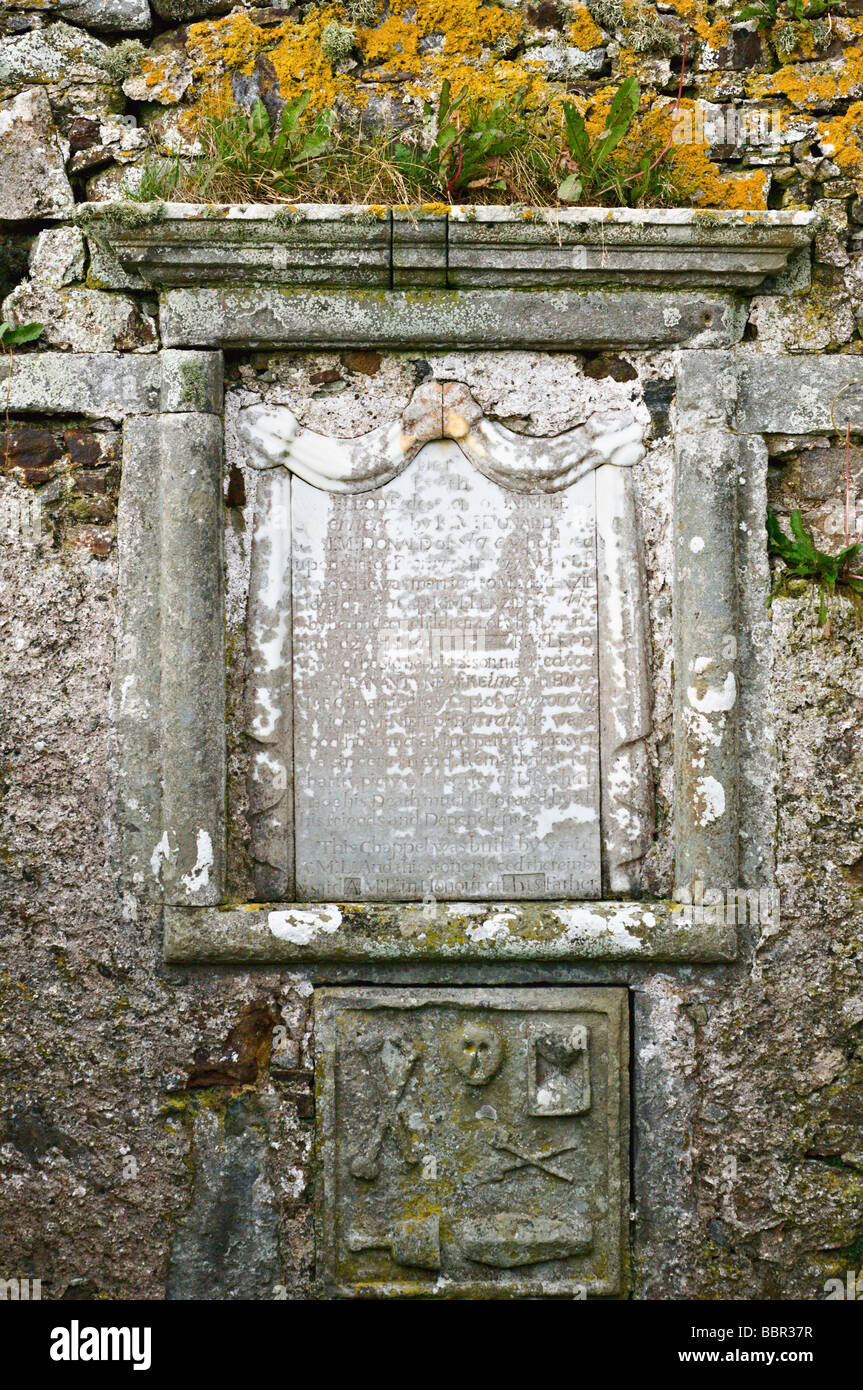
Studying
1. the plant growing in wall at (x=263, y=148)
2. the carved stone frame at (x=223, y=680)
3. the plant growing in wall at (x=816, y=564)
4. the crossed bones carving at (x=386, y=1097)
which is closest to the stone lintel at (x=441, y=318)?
the carved stone frame at (x=223, y=680)

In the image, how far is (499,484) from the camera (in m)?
2.82

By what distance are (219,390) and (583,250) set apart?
1.05m

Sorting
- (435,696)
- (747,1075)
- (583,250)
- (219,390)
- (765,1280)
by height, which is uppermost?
(583,250)

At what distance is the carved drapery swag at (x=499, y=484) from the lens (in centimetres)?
278

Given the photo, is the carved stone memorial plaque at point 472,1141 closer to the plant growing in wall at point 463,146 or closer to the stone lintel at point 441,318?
the stone lintel at point 441,318

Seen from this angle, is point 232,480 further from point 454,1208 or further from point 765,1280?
point 765,1280

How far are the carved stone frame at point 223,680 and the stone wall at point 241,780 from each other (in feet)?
0.23

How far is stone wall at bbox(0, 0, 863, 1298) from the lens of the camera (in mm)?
2701

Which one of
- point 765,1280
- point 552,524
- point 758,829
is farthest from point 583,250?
point 765,1280

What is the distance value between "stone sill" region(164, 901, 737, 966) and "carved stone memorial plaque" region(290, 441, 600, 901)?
126 millimetres

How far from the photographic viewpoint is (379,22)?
2.77m

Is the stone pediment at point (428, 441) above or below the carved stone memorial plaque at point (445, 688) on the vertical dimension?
above

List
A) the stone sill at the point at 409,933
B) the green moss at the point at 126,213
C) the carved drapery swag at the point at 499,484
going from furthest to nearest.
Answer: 1. the carved drapery swag at the point at 499,484
2. the stone sill at the point at 409,933
3. the green moss at the point at 126,213

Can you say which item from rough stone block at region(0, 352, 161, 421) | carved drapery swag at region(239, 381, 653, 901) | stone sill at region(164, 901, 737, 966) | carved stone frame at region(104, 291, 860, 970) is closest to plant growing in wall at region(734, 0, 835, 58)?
carved stone frame at region(104, 291, 860, 970)
